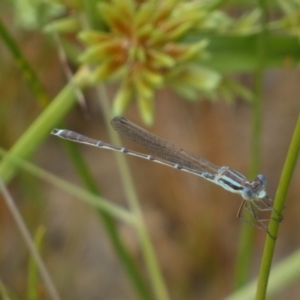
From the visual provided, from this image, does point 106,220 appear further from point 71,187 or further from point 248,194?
point 248,194

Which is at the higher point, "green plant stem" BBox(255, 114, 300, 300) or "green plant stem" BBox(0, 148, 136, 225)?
"green plant stem" BBox(0, 148, 136, 225)

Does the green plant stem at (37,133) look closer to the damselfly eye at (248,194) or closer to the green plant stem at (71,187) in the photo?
the green plant stem at (71,187)

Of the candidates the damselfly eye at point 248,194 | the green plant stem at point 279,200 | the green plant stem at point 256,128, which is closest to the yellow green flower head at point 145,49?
the green plant stem at point 256,128

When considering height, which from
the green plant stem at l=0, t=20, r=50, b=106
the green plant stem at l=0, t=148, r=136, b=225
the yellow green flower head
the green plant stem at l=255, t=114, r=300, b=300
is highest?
the yellow green flower head

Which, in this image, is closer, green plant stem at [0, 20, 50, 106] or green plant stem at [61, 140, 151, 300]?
green plant stem at [0, 20, 50, 106]

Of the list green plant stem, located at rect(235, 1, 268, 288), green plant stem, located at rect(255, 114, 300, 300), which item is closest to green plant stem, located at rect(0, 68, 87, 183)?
green plant stem, located at rect(235, 1, 268, 288)

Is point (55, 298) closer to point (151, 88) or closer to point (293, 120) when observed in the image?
point (151, 88)

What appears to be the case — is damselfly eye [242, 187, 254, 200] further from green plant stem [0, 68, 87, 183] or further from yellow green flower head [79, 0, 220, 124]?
A: green plant stem [0, 68, 87, 183]

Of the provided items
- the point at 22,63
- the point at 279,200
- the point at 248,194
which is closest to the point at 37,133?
the point at 22,63

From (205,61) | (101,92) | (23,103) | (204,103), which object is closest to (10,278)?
(23,103)
